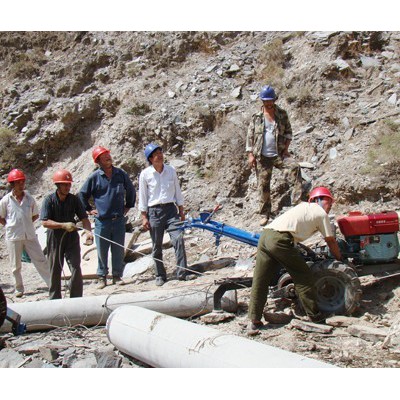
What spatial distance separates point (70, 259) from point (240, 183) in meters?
4.28

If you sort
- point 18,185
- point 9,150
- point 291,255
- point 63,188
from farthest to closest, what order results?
point 9,150 → point 18,185 → point 63,188 → point 291,255

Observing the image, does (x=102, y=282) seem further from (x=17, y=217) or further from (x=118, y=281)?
(x=17, y=217)

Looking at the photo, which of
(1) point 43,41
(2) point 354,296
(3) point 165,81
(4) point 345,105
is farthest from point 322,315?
(1) point 43,41

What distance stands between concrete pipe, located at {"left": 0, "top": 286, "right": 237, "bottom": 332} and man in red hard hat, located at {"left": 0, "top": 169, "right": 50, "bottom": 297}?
6.44ft

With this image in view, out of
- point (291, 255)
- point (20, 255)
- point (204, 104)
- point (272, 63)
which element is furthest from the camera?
point (272, 63)

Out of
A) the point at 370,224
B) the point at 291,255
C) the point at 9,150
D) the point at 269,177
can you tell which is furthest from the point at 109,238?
the point at 9,150

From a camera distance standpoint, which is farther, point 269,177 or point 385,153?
point 385,153

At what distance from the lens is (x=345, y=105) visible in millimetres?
10711

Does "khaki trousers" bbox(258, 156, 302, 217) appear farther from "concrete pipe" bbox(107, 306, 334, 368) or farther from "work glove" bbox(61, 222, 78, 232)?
"concrete pipe" bbox(107, 306, 334, 368)

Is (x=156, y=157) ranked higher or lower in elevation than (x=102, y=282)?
higher

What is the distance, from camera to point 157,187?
8.16 m

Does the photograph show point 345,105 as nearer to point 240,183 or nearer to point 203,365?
point 240,183

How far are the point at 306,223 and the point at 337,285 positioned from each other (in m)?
0.87

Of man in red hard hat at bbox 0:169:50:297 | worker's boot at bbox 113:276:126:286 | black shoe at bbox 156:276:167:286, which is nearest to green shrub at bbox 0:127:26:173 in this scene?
man in red hard hat at bbox 0:169:50:297
